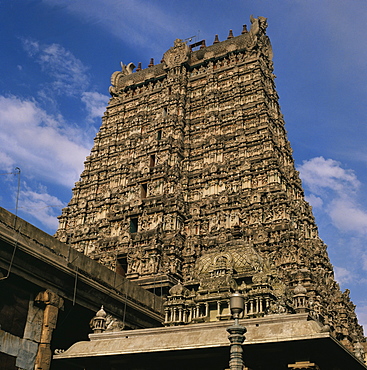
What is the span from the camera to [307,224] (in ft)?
152

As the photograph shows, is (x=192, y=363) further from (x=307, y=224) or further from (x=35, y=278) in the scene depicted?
(x=307, y=224)

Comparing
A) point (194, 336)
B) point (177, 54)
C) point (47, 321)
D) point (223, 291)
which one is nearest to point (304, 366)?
point (194, 336)

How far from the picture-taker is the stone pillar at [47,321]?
23.9m

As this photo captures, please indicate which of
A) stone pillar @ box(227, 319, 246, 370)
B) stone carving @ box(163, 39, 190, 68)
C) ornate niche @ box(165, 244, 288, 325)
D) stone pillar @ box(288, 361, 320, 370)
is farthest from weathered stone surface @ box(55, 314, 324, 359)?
stone carving @ box(163, 39, 190, 68)

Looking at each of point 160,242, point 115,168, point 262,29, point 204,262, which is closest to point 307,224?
point 160,242

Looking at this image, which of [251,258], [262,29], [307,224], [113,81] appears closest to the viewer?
[251,258]

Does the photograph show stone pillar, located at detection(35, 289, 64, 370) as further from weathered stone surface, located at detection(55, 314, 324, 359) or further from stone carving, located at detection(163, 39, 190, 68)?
stone carving, located at detection(163, 39, 190, 68)

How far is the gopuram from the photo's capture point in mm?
37469

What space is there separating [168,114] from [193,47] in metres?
14.4

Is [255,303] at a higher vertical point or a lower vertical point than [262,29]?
lower

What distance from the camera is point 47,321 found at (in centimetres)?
2458

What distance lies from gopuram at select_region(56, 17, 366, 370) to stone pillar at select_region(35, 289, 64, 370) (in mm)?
7049

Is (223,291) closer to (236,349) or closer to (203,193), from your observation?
(236,349)

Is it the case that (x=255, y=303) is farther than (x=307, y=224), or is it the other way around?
(x=307, y=224)
